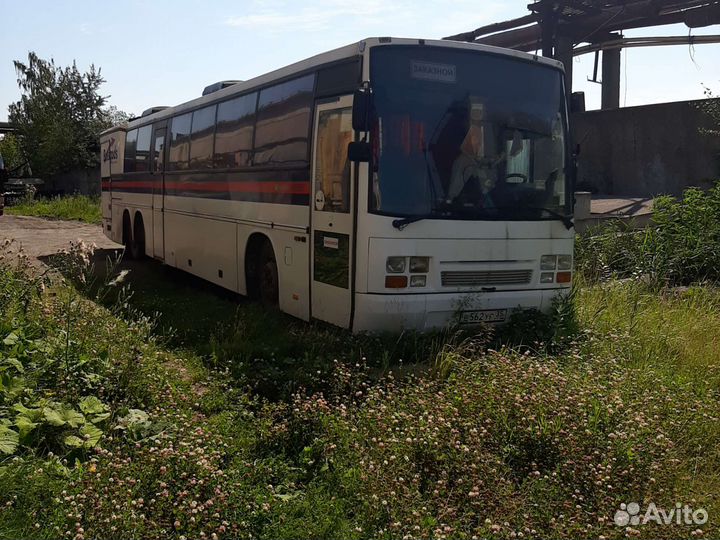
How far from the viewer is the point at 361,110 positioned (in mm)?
6613

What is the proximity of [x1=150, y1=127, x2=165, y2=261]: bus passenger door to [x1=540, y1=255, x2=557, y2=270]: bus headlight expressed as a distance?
7514 mm

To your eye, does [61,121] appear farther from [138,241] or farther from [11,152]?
[138,241]

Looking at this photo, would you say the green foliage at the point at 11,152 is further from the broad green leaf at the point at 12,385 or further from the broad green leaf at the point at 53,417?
the broad green leaf at the point at 53,417

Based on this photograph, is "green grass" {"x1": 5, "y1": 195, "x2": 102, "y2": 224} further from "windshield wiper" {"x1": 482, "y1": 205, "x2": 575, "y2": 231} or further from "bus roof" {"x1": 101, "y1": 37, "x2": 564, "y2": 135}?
"windshield wiper" {"x1": 482, "y1": 205, "x2": 575, "y2": 231}

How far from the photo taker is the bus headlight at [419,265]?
276 inches

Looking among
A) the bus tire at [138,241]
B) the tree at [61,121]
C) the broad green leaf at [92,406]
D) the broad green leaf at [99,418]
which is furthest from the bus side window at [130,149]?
the tree at [61,121]

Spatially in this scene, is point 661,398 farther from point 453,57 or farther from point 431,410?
point 453,57

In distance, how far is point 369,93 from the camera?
6.66 meters

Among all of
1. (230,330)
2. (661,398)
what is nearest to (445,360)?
(661,398)

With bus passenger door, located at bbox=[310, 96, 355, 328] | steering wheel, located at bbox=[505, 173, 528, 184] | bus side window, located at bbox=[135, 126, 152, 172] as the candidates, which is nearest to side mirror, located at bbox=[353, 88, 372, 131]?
bus passenger door, located at bbox=[310, 96, 355, 328]

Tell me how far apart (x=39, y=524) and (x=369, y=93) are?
14.6 feet

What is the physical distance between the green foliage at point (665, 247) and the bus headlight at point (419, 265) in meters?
4.11

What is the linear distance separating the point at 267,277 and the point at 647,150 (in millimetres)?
12711

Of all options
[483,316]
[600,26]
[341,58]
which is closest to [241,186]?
[341,58]
